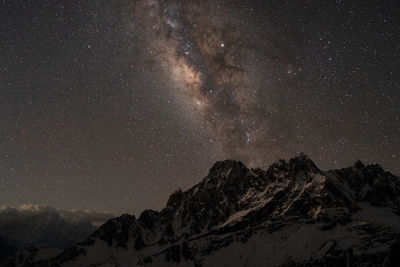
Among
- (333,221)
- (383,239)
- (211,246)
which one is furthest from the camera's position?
(211,246)

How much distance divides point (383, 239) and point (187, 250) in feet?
387

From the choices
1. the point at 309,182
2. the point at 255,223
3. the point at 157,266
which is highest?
the point at 309,182

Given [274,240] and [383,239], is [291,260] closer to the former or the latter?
[274,240]

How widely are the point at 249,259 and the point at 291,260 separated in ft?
96.9

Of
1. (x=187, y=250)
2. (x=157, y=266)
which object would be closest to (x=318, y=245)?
(x=187, y=250)

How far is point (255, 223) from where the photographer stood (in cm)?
19800

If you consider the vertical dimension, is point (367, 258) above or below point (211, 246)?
below

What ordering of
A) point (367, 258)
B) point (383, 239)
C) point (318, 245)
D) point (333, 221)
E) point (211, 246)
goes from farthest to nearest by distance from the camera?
point (211, 246)
point (333, 221)
point (318, 245)
point (383, 239)
point (367, 258)

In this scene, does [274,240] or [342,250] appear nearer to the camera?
[342,250]

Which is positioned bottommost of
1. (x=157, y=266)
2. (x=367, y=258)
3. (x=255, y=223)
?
(x=367, y=258)

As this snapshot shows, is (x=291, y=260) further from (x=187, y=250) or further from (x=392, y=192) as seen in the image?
(x=392, y=192)

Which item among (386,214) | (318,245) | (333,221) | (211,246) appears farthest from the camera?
(211,246)

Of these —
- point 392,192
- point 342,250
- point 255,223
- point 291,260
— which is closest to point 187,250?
point 255,223

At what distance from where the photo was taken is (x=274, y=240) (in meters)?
170
